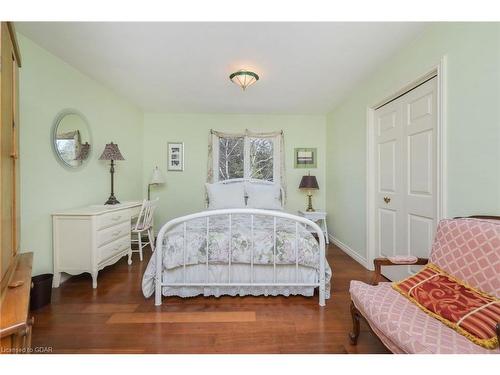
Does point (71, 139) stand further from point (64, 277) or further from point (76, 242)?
point (64, 277)

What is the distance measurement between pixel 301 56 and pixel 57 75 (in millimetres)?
→ 2533

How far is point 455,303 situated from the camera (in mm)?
1105

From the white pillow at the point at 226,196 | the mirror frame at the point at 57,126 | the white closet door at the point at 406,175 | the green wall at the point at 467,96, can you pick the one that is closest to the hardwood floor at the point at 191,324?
the white closet door at the point at 406,175

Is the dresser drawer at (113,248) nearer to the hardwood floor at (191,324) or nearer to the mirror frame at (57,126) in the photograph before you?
the hardwood floor at (191,324)

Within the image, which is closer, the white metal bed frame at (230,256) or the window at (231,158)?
the white metal bed frame at (230,256)

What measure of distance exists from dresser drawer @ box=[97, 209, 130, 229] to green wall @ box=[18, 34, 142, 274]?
0.47 m

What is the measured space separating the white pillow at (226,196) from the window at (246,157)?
2.44ft

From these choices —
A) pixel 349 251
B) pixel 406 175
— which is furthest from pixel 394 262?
pixel 349 251

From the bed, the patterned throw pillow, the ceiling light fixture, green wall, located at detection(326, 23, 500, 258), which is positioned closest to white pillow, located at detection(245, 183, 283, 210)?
the bed

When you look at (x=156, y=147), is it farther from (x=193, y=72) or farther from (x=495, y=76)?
(x=495, y=76)

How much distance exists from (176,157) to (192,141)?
0.42 m

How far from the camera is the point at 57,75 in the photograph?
2387 millimetres

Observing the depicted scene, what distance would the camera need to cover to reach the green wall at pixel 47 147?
6.86ft
